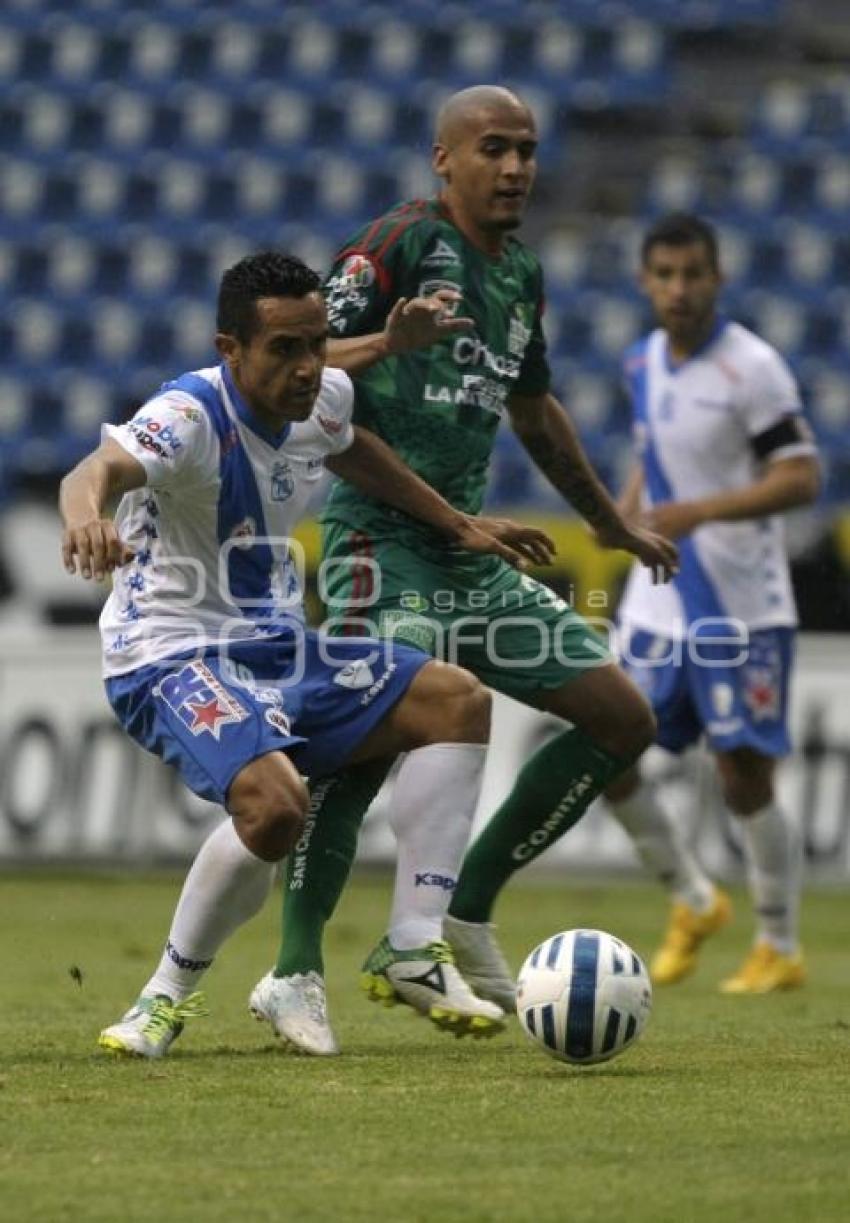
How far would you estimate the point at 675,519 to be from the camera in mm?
8531

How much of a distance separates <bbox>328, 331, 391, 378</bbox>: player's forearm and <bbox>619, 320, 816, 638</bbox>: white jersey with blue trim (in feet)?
9.83

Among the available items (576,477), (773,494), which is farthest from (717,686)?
(576,477)

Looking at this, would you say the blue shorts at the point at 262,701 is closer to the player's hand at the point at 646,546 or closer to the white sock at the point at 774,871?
the player's hand at the point at 646,546

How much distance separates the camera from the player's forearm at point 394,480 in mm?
6211

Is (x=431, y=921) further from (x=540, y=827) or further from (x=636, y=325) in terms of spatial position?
(x=636, y=325)

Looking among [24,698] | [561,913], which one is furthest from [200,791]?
[24,698]

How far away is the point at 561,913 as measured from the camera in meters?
11.1

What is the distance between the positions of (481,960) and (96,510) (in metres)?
2.24

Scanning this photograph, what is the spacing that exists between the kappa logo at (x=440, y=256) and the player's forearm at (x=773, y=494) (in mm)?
2305

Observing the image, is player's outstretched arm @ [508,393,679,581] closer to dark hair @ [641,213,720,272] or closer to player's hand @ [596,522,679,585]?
player's hand @ [596,522,679,585]

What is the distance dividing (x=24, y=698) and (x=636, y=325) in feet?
19.0

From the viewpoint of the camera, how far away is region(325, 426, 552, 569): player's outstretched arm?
6172 mm

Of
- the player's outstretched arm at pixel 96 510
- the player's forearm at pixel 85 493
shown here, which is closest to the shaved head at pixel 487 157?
the player's outstretched arm at pixel 96 510

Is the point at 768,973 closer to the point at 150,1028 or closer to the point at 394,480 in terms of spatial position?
the point at 394,480
